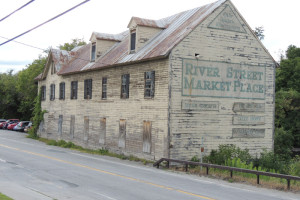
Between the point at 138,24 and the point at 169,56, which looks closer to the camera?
the point at 169,56

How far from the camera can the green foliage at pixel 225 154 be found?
67.1ft

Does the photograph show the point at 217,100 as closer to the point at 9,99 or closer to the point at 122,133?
the point at 122,133

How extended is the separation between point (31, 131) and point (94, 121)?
14.5 m

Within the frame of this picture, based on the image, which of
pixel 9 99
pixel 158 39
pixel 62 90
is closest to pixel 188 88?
pixel 158 39

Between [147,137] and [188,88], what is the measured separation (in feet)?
12.4

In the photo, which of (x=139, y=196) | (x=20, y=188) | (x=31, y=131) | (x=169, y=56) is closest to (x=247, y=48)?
(x=169, y=56)

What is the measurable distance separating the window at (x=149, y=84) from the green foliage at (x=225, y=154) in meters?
4.77

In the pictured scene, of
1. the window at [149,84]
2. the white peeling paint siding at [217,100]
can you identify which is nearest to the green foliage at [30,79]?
the window at [149,84]

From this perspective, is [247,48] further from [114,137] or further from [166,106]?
[114,137]

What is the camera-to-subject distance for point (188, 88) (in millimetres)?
20906

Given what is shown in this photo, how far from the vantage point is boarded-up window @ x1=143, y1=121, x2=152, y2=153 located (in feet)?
71.6

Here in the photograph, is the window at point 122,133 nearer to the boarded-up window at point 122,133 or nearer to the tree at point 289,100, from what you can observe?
the boarded-up window at point 122,133

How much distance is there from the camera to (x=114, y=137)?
2553 cm

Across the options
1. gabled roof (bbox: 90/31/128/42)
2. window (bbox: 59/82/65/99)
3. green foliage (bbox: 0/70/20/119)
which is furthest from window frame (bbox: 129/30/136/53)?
green foliage (bbox: 0/70/20/119)
